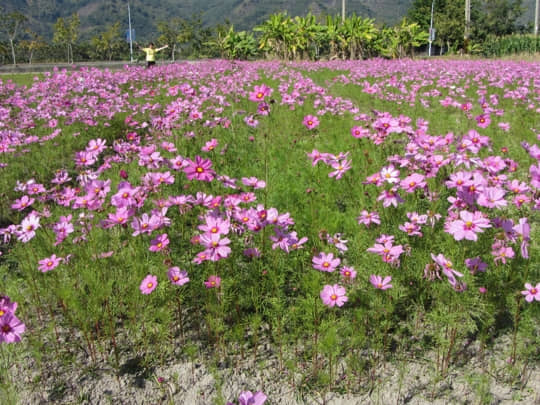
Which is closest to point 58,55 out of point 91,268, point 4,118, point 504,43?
point 504,43

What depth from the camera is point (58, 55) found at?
60125 millimetres

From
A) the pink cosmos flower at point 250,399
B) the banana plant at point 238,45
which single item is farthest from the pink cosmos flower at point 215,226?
the banana plant at point 238,45

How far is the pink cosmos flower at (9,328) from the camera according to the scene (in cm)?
131

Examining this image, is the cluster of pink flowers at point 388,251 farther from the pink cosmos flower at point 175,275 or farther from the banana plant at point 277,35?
the banana plant at point 277,35

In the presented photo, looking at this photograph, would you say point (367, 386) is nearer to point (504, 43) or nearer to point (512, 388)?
point (512, 388)

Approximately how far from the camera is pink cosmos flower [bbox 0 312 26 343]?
4.30ft

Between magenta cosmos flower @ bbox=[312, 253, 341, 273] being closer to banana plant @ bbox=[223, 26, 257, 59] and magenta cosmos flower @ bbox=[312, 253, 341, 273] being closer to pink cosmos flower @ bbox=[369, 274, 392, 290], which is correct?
pink cosmos flower @ bbox=[369, 274, 392, 290]

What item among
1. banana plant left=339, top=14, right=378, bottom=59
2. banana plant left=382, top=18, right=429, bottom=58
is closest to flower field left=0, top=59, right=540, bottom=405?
banana plant left=339, top=14, right=378, bottom=59

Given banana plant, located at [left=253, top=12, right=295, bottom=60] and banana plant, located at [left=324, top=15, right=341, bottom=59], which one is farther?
banana plant, located at [left=324, top=15, right=341, bottom=59]

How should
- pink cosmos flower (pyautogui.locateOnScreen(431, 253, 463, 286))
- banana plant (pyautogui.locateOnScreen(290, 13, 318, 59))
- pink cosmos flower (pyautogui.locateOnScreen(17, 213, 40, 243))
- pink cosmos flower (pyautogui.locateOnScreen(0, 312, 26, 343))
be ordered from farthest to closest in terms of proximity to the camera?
banana plant (pyautogui.locateOnScreen(290, 13, 318, 59)) → pink cosmos flower (pyautogui.locateOnScreen(17, 213, 40, 243)) → pink cosmos flower (pyautogui.locateOnScreen(431, 253, 463, 286)) → pink cosmos flower (pyautogui.locateOnScreen(0, 312, 26, 343))

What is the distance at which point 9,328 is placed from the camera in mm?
1334

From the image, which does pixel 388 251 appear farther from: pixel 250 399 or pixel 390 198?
pixel 250 399

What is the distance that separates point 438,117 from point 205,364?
5.53 metres

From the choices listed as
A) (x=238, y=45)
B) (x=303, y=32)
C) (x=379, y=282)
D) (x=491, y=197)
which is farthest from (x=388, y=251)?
(x=238, y=45)
